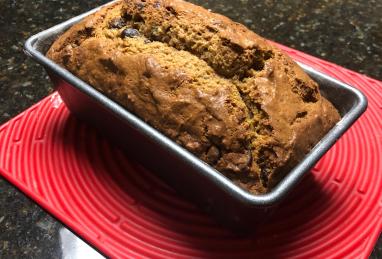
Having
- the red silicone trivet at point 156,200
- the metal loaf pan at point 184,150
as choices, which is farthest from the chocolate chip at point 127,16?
the red silicone trivet at point 156,200

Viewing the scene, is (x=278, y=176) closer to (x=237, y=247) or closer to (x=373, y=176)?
(x=237, y=247)

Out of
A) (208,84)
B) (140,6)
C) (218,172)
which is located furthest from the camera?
(140,6)

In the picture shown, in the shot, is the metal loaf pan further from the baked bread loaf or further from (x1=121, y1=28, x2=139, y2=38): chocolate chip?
(x1=121, y1=28, x2=139, y2=38): chocolate chip

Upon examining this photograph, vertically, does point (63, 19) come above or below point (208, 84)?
below

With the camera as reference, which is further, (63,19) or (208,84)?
(63,19)

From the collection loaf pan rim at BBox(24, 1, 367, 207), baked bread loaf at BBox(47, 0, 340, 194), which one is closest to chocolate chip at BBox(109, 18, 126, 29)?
baked bread loaf at BBox(47, 0, 340, 194)

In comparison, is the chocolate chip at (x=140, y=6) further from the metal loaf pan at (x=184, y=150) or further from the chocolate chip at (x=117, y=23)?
the metal loaf pan at (x=184, y=150)

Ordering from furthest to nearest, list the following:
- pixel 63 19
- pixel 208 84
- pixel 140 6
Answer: pixel 63 19, pixel 140 6, pixel 208 84

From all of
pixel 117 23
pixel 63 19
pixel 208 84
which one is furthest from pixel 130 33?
pixel 63 19

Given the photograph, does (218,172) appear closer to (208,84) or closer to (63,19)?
(208,84)
